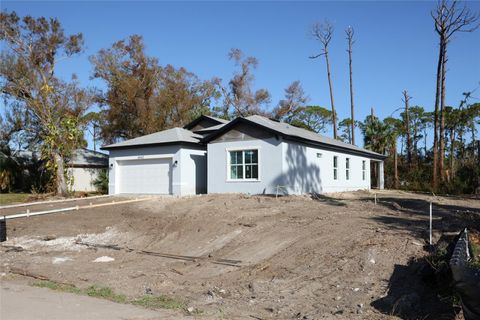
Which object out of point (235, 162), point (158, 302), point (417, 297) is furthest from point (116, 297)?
point (235, 162)

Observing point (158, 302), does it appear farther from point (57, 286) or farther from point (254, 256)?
point (254, 256)

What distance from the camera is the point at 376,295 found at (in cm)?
769

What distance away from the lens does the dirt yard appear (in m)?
7.68

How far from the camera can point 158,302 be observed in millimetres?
8102

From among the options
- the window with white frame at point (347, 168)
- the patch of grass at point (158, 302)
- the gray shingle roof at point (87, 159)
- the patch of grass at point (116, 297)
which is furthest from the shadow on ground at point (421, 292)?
the gray shingle roof at point (87, 159)

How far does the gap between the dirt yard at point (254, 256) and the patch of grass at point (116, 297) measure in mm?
309

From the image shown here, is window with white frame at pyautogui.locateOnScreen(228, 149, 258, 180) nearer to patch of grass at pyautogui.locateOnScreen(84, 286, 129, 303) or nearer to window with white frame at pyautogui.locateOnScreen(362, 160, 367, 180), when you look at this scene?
window with white frame at pyautogui.locateOnScreen(362, 160, 367, 180)

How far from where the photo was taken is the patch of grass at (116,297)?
311 inches

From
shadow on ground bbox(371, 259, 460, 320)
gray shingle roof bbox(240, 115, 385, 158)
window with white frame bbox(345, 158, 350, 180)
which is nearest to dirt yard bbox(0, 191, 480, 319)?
shadow on ground bbox(371, 259, 460, 320)

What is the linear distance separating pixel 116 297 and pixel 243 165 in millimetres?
14216

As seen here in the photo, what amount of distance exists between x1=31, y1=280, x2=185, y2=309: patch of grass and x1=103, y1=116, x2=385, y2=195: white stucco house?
41.6ft

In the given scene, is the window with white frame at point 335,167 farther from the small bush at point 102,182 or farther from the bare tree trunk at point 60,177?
the bare tree trunk at point 60,177

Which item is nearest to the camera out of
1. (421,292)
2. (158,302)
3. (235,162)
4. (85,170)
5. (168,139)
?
(421,292)

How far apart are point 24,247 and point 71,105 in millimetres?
21140
